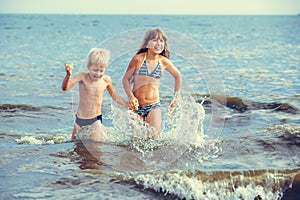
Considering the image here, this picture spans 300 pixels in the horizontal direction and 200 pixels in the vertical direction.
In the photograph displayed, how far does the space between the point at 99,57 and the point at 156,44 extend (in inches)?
38.9

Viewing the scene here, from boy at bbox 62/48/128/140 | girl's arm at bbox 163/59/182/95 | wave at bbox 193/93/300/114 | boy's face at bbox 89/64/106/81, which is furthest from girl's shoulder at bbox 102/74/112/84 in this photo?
wave at bbox 193/93/300/114

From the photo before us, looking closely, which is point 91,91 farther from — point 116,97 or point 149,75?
point 149,75

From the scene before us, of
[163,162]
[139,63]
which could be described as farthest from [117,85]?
[163,162]

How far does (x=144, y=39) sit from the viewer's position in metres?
7.26

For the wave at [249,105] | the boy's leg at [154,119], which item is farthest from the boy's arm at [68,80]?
the wave at [249,105]

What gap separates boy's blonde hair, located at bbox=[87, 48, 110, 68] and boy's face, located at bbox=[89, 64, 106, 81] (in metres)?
0.05

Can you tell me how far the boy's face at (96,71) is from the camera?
6.88 metres

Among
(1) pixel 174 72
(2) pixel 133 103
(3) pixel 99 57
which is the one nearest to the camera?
(3) pixel 99 57

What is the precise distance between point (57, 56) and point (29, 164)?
18059mm

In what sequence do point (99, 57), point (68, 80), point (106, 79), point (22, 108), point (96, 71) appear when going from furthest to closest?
point (22, 108)
point (106, 79)
point (96, 71)
point (99, 57)
point (68, 80)

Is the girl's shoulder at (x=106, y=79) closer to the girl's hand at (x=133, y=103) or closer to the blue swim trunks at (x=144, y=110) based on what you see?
the girl's hand at (x=133, y=103)

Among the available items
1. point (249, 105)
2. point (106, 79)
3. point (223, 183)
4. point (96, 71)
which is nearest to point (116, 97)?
point (106, 79)

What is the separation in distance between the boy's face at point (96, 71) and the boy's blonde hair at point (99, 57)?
50 millimetres

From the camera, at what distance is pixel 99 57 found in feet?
22.2
